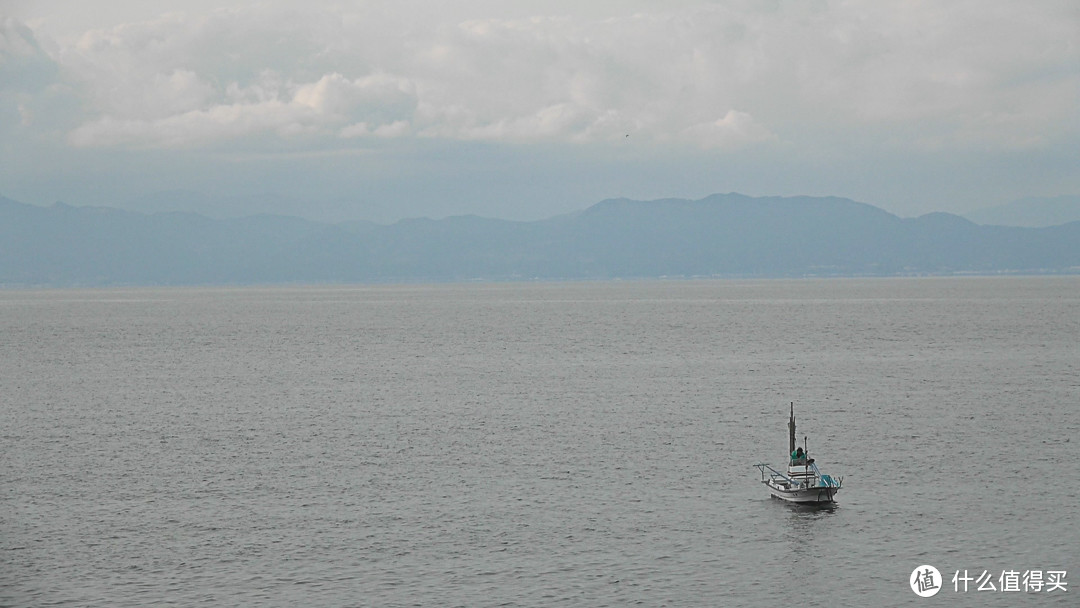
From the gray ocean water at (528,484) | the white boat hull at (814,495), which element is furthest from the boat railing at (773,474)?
the gray ocean water at (528,484)

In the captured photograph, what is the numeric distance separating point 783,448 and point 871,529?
60.3 feet

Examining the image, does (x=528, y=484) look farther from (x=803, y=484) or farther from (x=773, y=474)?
(x=803, y=484)

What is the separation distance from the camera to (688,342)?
144 meters
